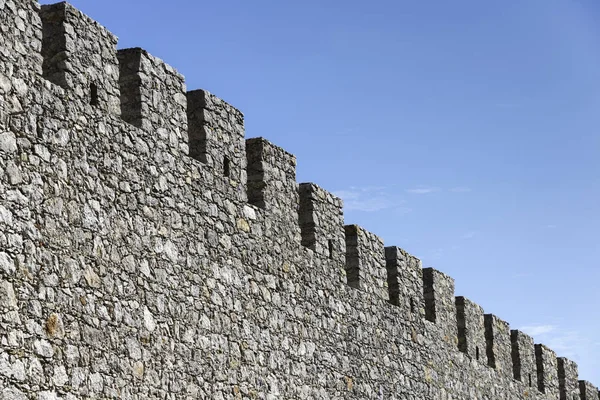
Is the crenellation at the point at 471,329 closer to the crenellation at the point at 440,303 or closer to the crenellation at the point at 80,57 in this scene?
the crenellation at the point at 440,303

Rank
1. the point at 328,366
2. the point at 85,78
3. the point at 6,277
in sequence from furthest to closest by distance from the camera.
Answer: the point at 328,366, the point at 85,78, the point at 6,277

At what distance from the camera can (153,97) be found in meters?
10.4

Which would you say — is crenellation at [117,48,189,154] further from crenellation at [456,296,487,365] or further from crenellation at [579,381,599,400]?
crenellation at [579,381,599,400]

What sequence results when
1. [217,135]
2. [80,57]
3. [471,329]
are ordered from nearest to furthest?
[80,57] → [217,135] → [471,329]

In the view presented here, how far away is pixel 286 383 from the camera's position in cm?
1166

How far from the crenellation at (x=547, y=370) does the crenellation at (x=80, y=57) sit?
39.9 feet

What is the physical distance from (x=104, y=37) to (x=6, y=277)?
243cm

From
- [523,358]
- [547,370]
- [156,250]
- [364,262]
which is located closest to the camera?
[156,250]

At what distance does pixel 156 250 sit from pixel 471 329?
811 cm

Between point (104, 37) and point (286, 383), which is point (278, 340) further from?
point (104, 37)

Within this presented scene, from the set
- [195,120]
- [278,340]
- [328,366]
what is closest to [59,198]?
[195,120]

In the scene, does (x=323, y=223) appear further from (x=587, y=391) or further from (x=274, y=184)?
(x=587, y=391)

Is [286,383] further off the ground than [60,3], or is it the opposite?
[60,3]

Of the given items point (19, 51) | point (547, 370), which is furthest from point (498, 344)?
point (19, 51)
